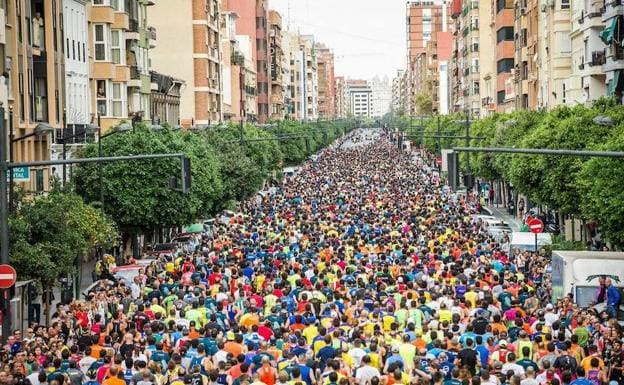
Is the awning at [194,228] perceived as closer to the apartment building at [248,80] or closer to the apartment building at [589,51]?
the apartment building at [589,51]

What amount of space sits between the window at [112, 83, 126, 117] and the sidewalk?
18769 mm

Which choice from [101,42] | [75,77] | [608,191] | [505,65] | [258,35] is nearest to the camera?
[608,191]

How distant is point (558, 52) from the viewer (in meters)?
78.5

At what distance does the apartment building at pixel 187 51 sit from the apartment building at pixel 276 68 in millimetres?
64790

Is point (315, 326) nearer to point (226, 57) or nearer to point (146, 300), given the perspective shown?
point (146, 300)

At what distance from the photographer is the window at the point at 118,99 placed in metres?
67.4

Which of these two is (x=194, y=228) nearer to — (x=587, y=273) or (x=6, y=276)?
(x=587, y=273)

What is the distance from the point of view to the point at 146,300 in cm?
3003

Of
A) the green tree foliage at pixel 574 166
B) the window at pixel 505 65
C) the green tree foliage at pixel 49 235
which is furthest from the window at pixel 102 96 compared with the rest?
the window at pixel 505 65

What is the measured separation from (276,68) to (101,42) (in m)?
115

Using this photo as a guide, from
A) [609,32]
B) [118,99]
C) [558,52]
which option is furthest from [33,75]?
[558,52]

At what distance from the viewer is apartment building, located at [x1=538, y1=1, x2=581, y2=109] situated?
77.6m

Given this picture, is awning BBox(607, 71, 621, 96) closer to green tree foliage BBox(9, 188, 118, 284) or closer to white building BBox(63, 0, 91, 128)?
white building BBox(63, 0, 91, 128)

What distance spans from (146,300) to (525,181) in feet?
81.7
